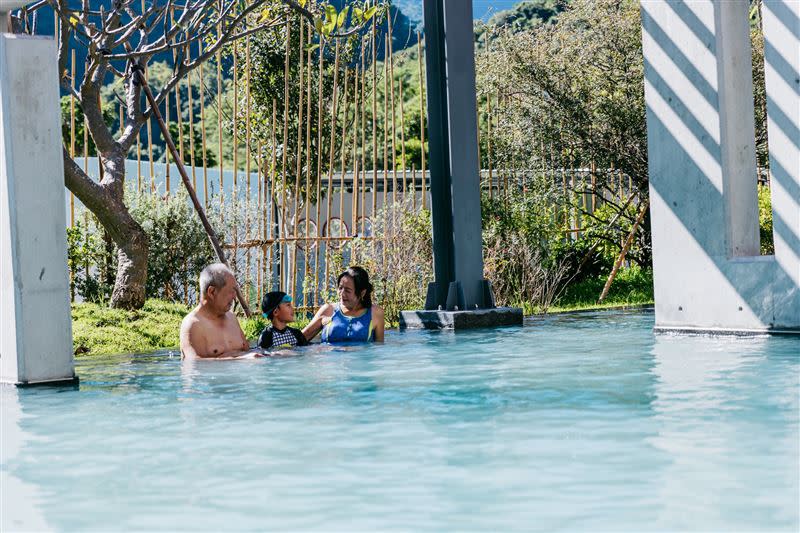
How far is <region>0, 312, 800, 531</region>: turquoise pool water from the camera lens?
3.38 m

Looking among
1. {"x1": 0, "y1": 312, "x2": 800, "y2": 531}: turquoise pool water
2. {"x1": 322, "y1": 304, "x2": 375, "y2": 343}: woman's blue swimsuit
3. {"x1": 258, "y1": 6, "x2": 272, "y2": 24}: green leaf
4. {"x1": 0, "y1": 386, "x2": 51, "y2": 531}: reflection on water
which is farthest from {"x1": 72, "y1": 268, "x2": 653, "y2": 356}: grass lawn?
{"x1": 0, "y1": 386, "x2": 51, "y2": 531}: reflection on water

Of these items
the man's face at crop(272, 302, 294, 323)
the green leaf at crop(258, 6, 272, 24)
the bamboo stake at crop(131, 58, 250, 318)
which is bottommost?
the man's face at crop(272, 302, 294, 323)

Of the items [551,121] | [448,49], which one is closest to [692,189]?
[448,49]

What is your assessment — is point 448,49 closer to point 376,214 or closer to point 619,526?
point 376,214

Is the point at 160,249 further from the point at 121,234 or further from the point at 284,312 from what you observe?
the point at 284,312

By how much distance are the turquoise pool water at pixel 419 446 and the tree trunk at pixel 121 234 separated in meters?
3.03

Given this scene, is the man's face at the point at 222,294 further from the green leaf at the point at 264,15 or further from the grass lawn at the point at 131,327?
the green leaf at the point at 264,15

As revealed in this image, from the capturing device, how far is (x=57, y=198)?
659 cm

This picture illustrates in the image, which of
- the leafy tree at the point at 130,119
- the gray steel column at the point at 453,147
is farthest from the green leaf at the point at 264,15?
the gray steel column at the point at 453,147

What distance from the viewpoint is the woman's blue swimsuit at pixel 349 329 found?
884cm

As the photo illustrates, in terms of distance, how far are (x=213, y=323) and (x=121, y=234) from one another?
111 inches

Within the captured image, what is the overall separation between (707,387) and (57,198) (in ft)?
12.6

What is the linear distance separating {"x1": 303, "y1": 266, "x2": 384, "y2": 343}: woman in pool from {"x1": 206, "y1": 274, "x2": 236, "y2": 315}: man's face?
115cm

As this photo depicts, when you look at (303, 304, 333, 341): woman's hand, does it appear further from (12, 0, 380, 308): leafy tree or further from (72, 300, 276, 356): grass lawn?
(12, 0, 380, 308): leafy tree
